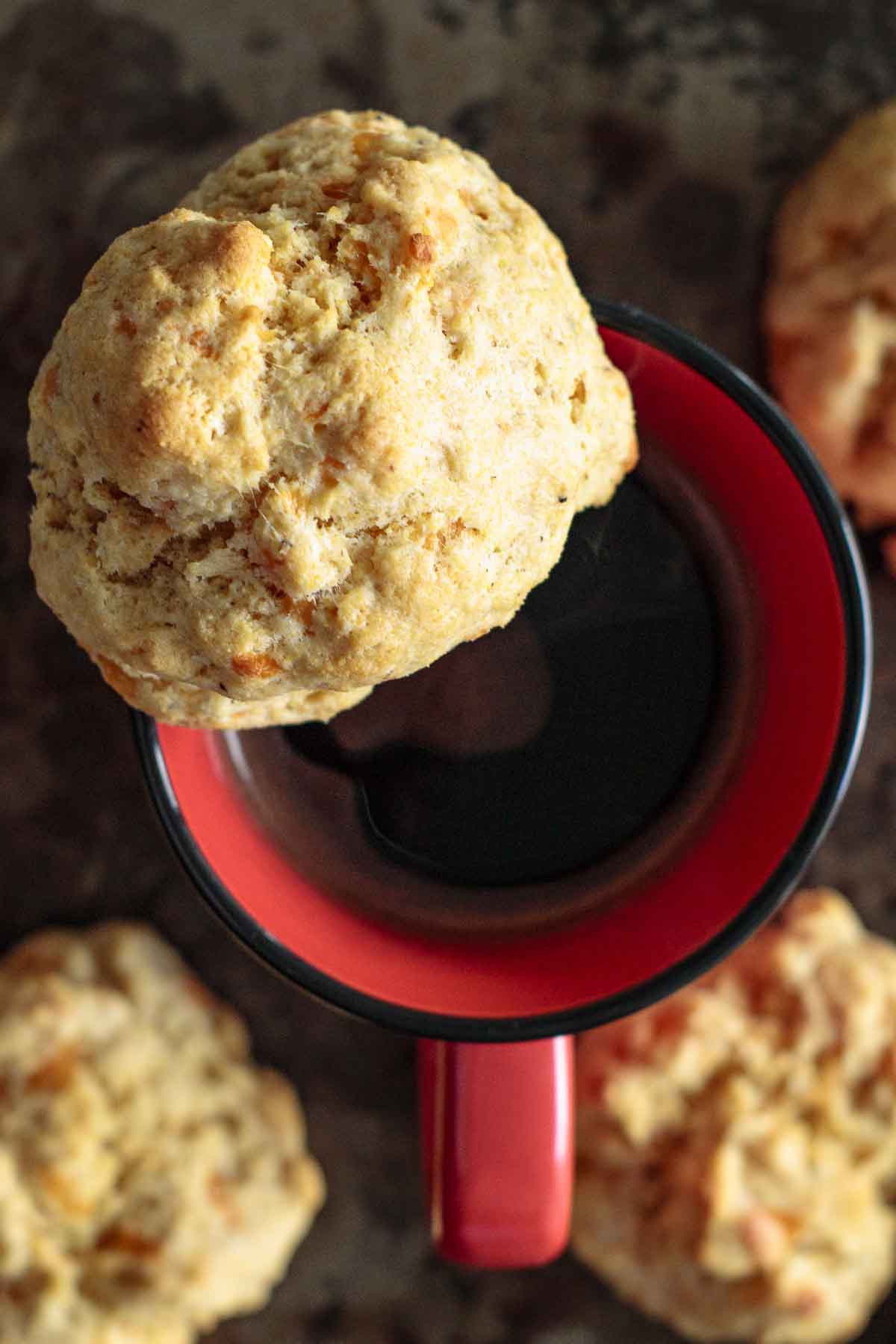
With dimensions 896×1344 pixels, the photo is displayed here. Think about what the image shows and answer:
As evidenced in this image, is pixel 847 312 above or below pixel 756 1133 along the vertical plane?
above

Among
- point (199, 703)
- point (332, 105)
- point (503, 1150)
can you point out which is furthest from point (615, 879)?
point (332, 105)

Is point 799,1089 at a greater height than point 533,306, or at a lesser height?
lesser

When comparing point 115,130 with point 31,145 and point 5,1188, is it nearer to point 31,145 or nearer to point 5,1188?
point 31,145

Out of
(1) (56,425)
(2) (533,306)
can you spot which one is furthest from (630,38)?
(1) (56,425)

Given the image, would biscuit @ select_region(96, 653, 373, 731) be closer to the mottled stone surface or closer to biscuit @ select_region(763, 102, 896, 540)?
the mottled stone surface

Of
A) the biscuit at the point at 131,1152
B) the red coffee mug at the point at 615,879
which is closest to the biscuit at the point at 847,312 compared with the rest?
the red coffee mug at the point at 615,879

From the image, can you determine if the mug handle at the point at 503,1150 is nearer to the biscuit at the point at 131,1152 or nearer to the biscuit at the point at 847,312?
the biscuit at the point at 131,1152

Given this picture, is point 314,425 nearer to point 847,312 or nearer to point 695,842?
point 695,842
